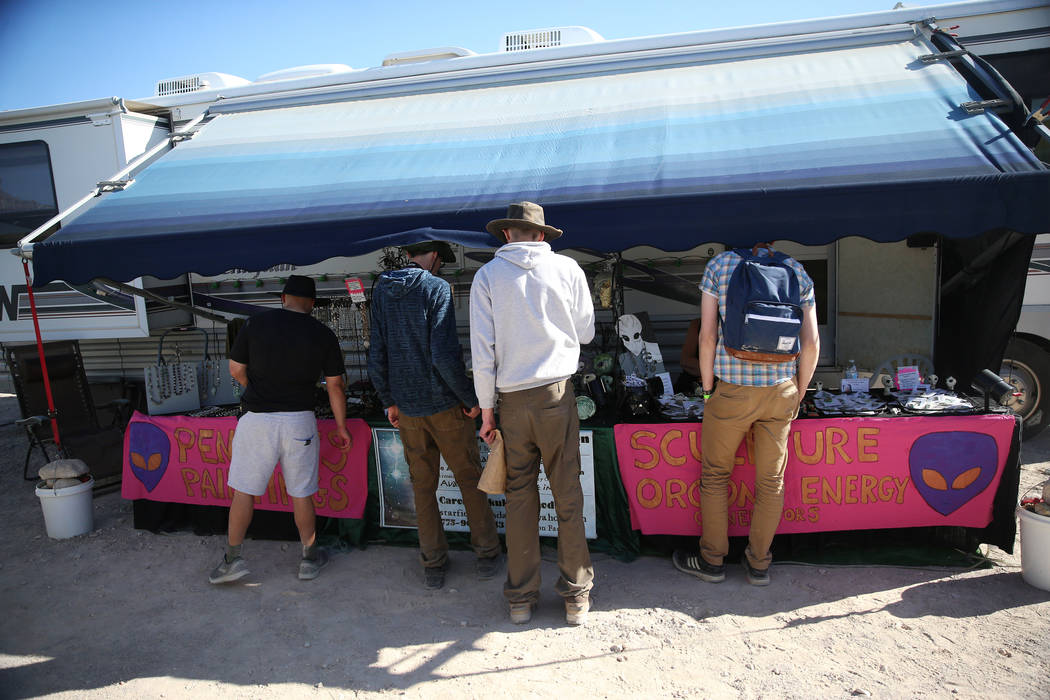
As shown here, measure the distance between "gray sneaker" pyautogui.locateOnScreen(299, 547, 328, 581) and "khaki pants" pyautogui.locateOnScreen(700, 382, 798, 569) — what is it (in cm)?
208

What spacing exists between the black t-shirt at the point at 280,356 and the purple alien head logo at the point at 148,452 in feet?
4.08

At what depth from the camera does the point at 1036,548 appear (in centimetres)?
314

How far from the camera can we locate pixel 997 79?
3.90 m

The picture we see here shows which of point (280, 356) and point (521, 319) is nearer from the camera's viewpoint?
point (521, 319)

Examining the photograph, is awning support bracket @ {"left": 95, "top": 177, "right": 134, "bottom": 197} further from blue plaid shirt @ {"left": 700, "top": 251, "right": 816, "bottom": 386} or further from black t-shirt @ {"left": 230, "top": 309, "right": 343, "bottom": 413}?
blue plaid shirt @ {"left": 700, "top": 251, "right": 816, "bottom": 386}

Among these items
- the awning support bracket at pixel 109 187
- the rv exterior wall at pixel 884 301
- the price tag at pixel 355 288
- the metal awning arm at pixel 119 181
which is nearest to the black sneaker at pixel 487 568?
the price tag at pixel 355 288

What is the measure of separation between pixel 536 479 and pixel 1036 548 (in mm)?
2382

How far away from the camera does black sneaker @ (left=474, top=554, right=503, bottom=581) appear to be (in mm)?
3549

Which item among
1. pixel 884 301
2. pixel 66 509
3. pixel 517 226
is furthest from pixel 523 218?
pixel 884 301

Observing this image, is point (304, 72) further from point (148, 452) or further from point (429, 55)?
point (148, 452)

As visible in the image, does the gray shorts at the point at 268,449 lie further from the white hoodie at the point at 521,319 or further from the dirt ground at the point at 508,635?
the white hoodie at the point at 521,319

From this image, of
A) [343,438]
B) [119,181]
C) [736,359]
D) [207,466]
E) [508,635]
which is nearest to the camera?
[508,635]

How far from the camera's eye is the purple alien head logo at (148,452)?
434 cm

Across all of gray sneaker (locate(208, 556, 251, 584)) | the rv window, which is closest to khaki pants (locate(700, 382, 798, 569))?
gray sneaker (locate(208, 556, 251, 584))
